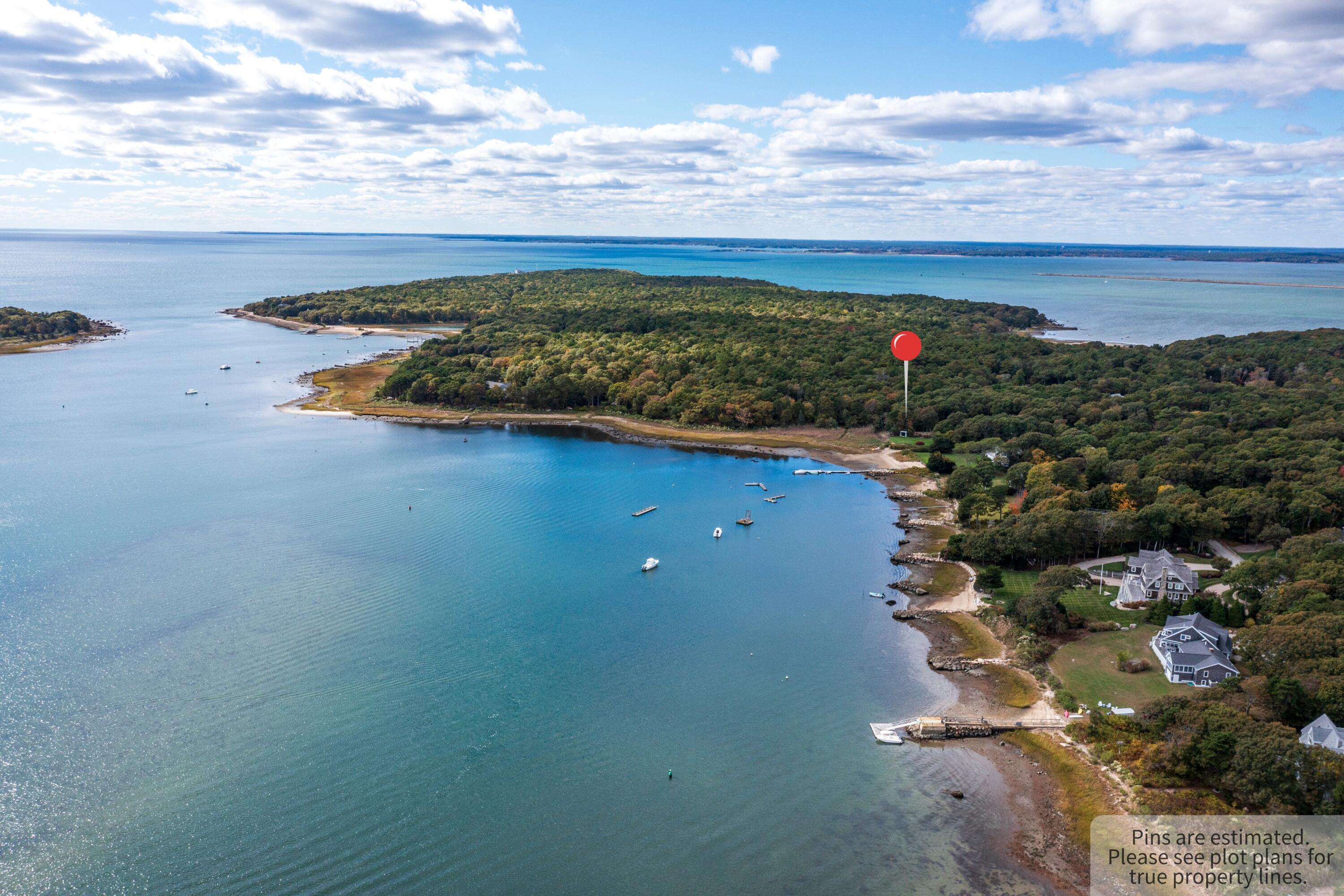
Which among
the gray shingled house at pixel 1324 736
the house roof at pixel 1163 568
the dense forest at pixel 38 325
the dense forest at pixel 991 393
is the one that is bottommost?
the gray shingled house at pixel 1324 736

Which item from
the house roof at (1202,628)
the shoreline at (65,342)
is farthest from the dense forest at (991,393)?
the shoreline at (65,342)

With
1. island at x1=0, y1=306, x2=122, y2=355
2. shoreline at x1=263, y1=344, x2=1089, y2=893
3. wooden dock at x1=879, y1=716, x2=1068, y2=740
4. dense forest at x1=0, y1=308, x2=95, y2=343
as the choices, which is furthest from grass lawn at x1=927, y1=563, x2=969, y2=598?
dense forest at x1=0, y1=308, x2=95, y2=343

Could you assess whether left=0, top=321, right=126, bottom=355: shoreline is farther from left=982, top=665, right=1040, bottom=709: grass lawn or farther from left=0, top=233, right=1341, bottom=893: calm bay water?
left=982, top=665, right=1040, bottom=709: grass lawn

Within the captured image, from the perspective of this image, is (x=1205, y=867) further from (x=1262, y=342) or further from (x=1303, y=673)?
(x=1262, y=342)

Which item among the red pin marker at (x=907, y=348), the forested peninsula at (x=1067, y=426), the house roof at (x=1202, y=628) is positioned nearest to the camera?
the forested peninsula at (x=1067, y=426)

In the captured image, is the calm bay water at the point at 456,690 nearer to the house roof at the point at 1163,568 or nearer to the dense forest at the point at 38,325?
the house roof at the point at 1163,568
